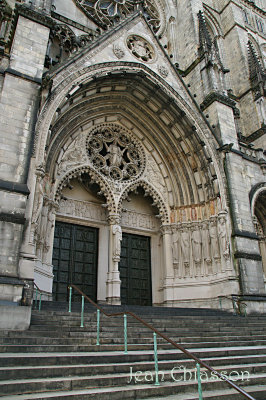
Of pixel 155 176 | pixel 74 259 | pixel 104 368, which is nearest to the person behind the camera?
pixel 104 368

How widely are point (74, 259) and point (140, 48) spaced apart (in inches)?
334

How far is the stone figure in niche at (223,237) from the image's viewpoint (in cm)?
1095

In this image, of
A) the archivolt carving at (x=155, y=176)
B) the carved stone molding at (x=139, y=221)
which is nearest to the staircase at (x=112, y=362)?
the carved stone molding at (x=139, y=221)

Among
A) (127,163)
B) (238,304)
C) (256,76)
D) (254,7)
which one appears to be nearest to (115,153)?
(127,163)

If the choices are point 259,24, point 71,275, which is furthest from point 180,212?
point 259,24

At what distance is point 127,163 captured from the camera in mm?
12914

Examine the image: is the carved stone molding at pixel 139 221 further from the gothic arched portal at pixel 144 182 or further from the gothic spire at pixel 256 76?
the gothic spire at pixel 256 76

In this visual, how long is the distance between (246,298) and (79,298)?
5438 millimetres

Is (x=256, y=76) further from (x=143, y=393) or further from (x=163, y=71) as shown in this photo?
(x=143, y=393)

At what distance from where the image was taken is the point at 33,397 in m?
3.22

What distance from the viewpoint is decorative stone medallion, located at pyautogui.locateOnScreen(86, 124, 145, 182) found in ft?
40.3

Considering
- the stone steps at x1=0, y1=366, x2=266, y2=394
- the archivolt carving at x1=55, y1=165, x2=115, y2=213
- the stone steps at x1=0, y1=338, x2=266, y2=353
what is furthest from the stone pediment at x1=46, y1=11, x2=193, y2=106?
the stone steps at x1=0, y1=366, x2=266, y2=394

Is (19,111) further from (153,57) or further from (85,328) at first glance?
(153,57)

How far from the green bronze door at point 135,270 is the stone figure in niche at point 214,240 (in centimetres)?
264
